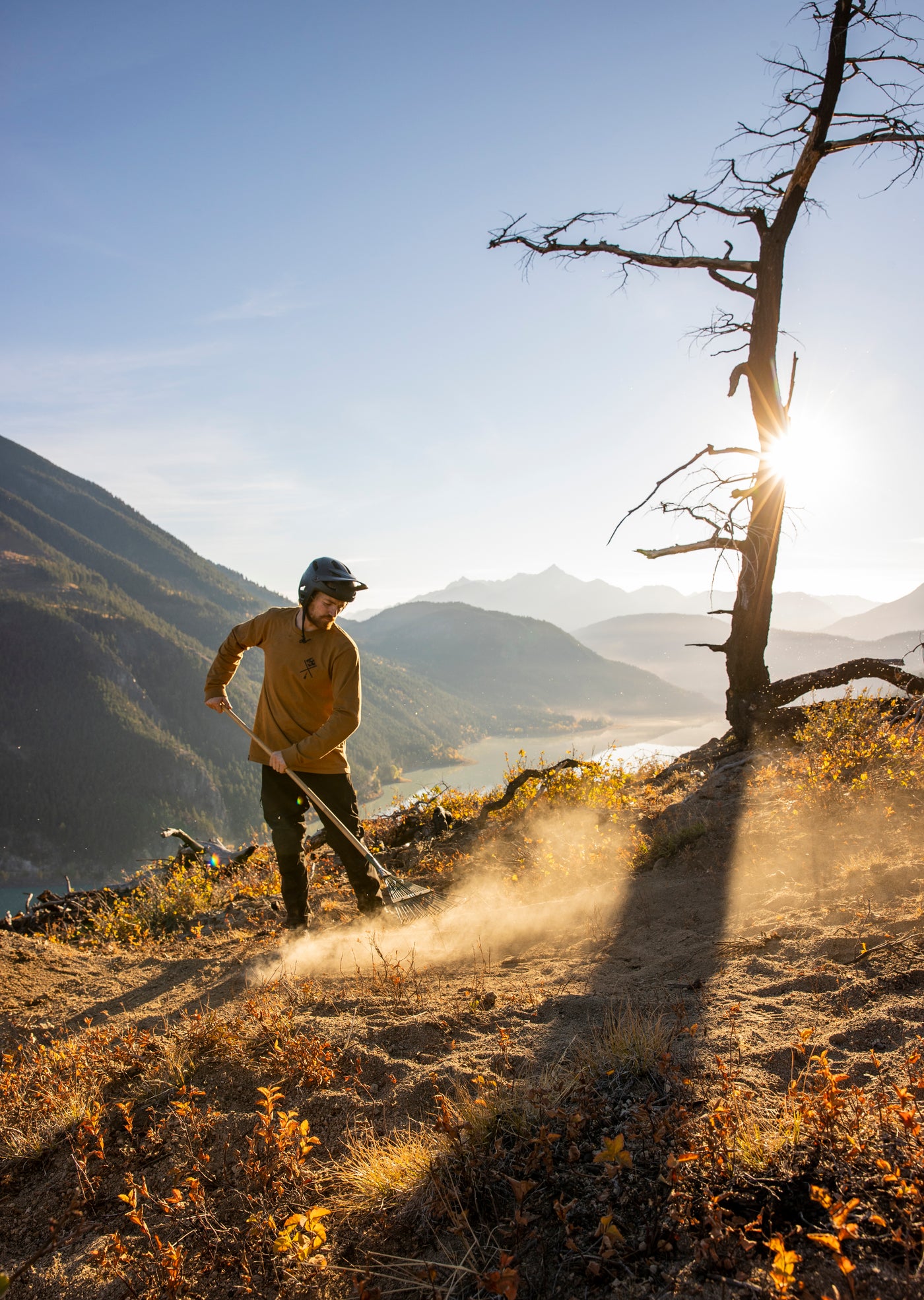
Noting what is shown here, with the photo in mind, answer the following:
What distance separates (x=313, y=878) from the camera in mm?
7762

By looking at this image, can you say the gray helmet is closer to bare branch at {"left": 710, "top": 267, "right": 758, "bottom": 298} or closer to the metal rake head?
the metal rake head

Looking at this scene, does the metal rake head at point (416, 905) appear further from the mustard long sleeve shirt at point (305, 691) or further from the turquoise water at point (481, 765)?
the turquoise water at point (481, 765)

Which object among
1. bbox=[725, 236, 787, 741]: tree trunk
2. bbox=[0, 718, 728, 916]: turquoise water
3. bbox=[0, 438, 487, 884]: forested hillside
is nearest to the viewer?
bbox=[725, 236, 787, 741]: tree trunk

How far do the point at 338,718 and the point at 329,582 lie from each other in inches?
43.8

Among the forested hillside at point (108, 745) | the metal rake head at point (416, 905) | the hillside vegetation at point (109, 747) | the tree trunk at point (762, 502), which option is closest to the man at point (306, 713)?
the metal rake head at point (416, 905)

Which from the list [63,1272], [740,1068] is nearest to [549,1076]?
[740,1068]

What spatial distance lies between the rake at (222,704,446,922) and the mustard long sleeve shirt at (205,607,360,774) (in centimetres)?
18

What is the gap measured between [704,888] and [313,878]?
475 cm

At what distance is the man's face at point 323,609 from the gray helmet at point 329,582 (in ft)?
0.14

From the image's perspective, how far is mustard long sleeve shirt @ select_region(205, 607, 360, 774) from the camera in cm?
520

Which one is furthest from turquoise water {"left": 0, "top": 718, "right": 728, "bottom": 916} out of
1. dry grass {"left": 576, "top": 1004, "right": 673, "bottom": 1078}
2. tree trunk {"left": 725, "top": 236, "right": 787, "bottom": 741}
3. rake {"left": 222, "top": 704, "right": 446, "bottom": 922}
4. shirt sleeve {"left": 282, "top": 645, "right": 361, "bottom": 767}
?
dry grass {"left": 576, "top": 1004, "right": 673, "bottom": 1078}

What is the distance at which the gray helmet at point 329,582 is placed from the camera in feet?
16.6

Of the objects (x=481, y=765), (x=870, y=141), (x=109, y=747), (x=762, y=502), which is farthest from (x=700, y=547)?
(x=109, y=747)

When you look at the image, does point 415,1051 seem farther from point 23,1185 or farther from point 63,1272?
point 23,1185
